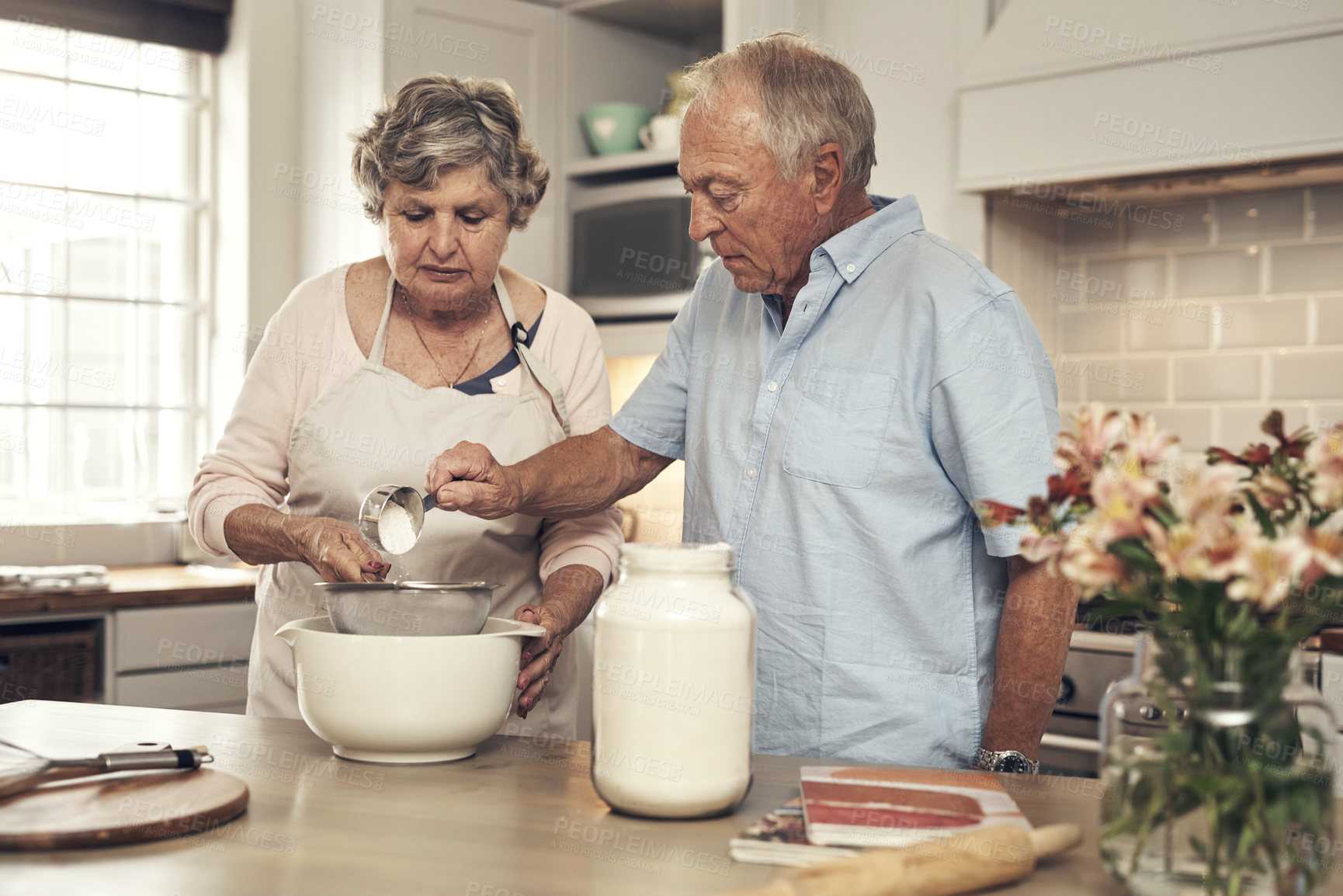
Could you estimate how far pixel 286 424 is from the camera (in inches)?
69.5

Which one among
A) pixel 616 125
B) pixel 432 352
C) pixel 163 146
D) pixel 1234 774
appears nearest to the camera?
pixel 1234 774

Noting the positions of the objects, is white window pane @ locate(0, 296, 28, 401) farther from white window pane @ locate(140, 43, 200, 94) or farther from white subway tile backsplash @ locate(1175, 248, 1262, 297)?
→ white subway tile backsplash @ locate(1175, 248, 1262, 297)

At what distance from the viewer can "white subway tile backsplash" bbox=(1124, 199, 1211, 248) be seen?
9.18 ft

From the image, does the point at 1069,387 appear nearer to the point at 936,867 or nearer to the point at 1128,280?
the point at 1128,280

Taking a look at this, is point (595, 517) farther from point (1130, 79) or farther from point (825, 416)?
point (1130, 79)

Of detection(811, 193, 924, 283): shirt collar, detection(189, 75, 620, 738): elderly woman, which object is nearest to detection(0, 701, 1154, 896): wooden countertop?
detection(189, 75, 620, 738): elderly woman

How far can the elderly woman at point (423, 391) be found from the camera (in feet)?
5.58

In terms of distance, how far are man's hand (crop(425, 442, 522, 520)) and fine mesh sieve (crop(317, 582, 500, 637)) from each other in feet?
0.89

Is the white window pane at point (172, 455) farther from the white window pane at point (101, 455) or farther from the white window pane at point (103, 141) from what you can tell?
the white window pane at point (103, 141)

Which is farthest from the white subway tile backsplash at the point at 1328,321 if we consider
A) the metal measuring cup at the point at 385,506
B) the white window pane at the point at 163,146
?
→ the white window pane at the point at 163,146

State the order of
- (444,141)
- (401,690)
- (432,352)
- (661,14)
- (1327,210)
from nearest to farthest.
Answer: (401,690)
(444,141)
(432,352)
(1327,210)
(661,14)

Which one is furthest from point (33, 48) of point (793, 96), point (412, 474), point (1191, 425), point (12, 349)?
point (1191, 425)

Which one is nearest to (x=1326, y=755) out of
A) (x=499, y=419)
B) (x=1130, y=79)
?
(x=499, y=419)

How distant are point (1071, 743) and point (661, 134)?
181cm
